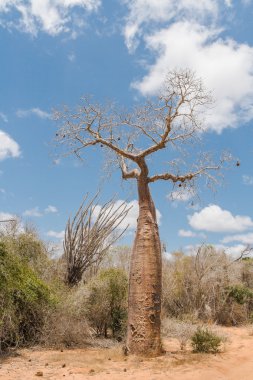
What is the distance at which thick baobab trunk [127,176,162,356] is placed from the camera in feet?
26.6

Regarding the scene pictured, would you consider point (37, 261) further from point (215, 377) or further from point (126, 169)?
point (215, 377)

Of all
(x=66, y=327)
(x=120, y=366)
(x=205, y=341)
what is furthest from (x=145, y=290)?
(x=66, y=327)

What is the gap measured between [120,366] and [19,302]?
3.07 meters

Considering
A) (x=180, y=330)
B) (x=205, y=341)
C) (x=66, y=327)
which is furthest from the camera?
(x=180, y=330)

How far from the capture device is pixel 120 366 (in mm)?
7406

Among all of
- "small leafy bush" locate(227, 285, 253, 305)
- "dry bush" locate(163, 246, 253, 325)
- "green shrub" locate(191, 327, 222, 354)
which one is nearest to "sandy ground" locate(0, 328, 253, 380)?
"green shrub" locate(191, 327, 222, 354)

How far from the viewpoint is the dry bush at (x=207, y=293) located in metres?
16.2

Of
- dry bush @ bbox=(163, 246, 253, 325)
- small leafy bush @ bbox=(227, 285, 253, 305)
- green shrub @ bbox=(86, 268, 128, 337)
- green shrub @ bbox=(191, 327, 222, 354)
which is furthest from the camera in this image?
small leafy bush @ bbox=(227, 285, 253, 305)

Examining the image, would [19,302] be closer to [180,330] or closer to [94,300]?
[94,300]

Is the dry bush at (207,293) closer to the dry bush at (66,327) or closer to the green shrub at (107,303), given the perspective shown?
the green shrub at (107,303)

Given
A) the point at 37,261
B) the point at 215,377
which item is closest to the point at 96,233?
the point at 37,261

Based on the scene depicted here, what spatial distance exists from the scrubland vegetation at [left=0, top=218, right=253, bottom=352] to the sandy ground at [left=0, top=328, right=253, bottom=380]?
55 centimetres

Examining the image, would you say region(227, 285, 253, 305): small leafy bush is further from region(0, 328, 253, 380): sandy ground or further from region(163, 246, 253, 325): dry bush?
region(0, 328, 253, 380): sandy ground

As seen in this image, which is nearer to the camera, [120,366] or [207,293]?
[120,366]
